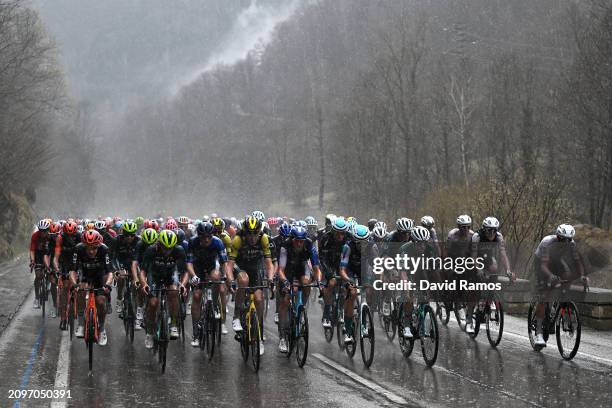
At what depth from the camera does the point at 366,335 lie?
A: 10328mm

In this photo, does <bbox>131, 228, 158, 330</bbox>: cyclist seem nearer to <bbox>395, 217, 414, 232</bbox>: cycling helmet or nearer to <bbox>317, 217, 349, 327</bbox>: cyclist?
<bbox>317, 217, 349, 327</bbox>: cyclist

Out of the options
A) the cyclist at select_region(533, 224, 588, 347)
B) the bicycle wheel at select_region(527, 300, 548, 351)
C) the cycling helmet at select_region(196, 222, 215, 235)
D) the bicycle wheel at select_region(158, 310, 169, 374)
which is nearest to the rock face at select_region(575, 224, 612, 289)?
the bicycle wheel at select_region(527, 300, 548, 351)

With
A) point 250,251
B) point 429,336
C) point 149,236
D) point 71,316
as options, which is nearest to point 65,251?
point 71,316

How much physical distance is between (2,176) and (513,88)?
32.2 meters

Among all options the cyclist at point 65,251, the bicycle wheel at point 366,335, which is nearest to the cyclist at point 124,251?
the cyclist at point 65,251

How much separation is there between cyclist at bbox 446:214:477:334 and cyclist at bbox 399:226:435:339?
810 millimetres

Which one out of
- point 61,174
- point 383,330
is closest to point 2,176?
point 383,330

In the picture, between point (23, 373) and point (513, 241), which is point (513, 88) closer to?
point (513, 241)

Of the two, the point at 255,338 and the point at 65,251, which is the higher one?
the point at 65,251

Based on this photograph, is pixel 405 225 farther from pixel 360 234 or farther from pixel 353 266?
pixel 353 266

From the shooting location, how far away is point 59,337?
12938mm

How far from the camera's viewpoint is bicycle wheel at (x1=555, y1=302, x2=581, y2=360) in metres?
10.1

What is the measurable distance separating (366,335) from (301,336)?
898mm

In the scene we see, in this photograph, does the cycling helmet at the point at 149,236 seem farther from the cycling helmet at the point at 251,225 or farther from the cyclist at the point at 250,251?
the cycling helmet at the point at 251,225
